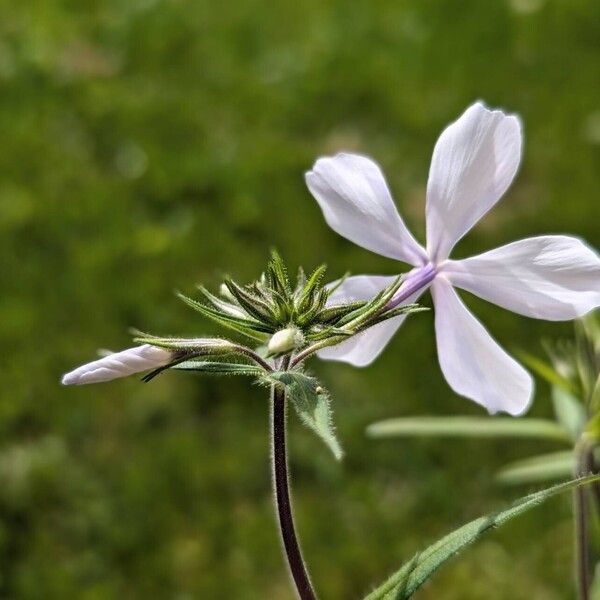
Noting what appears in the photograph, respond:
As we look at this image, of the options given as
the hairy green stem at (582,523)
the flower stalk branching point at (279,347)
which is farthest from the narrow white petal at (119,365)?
the hairy green stem at (582,523)

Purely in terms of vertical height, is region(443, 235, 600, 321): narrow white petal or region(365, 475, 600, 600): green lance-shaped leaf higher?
region(443, 235, 600, 321): narrow white petal

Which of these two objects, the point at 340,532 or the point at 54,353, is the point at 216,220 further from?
the point at 340,532

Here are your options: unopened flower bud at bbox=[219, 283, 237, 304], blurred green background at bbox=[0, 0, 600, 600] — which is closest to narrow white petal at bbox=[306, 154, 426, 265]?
unopened flower bud at bbox=[219, 283, 237, 304]

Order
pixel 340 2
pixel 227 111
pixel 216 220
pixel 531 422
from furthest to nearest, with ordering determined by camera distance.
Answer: pixel 340 2, pixel 227 111, pixel 216 220, pixel 531 422

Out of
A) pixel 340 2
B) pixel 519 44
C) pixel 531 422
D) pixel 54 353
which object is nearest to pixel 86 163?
pixel 54 353

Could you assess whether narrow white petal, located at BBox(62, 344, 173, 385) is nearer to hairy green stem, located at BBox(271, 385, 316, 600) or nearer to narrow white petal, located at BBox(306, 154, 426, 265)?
hairy green stem, located at BBox(271, 385, 316, 600)

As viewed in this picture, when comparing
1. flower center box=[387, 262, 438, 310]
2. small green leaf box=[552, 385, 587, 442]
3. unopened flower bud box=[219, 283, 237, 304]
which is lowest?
small green leaf box=[552, 385, 587, 442]

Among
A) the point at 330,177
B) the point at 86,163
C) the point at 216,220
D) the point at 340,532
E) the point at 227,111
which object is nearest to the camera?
the point at 330,177
